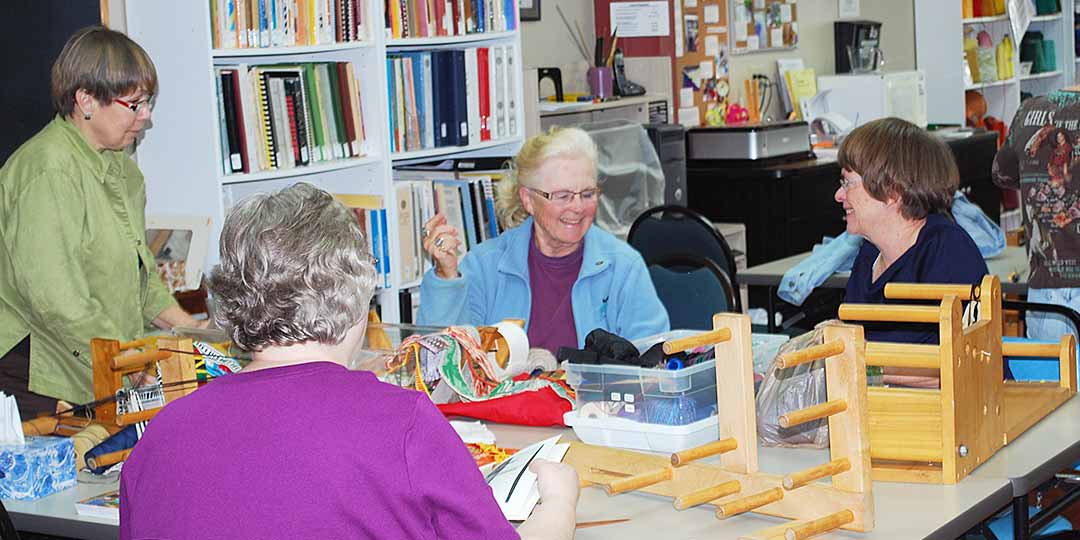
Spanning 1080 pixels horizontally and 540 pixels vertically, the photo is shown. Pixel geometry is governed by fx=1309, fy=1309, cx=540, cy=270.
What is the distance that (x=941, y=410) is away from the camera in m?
2.03

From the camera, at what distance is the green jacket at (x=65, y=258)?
293cm

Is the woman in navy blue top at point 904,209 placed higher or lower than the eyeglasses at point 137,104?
lower

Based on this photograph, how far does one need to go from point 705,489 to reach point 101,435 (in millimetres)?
1145

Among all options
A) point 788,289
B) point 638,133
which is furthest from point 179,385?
point 638,133

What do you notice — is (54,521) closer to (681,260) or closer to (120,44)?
(120,44)

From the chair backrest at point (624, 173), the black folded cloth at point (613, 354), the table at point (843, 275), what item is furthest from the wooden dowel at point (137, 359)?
the chair backrest at point (624, 173)

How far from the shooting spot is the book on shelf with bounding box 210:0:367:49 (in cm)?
353

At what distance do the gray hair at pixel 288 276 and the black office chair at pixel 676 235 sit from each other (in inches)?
97.2

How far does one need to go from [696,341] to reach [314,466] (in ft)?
2.34

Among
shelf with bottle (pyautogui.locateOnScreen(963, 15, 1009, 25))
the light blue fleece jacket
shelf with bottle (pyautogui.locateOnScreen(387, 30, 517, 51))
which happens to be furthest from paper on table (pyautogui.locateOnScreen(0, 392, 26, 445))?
shelf with bottle (pyautogui.locateOnScreen(963, 15, 1009, 25))

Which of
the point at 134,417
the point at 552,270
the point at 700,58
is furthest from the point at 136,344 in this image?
the point at 700,58

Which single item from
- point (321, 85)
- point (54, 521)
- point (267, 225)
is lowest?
point (54, 521)

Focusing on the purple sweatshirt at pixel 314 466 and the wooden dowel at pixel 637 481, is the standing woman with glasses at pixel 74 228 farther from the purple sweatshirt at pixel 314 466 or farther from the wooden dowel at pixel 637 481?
the purple sweatshirt at pixel 314 466

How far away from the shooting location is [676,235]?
4.02m
